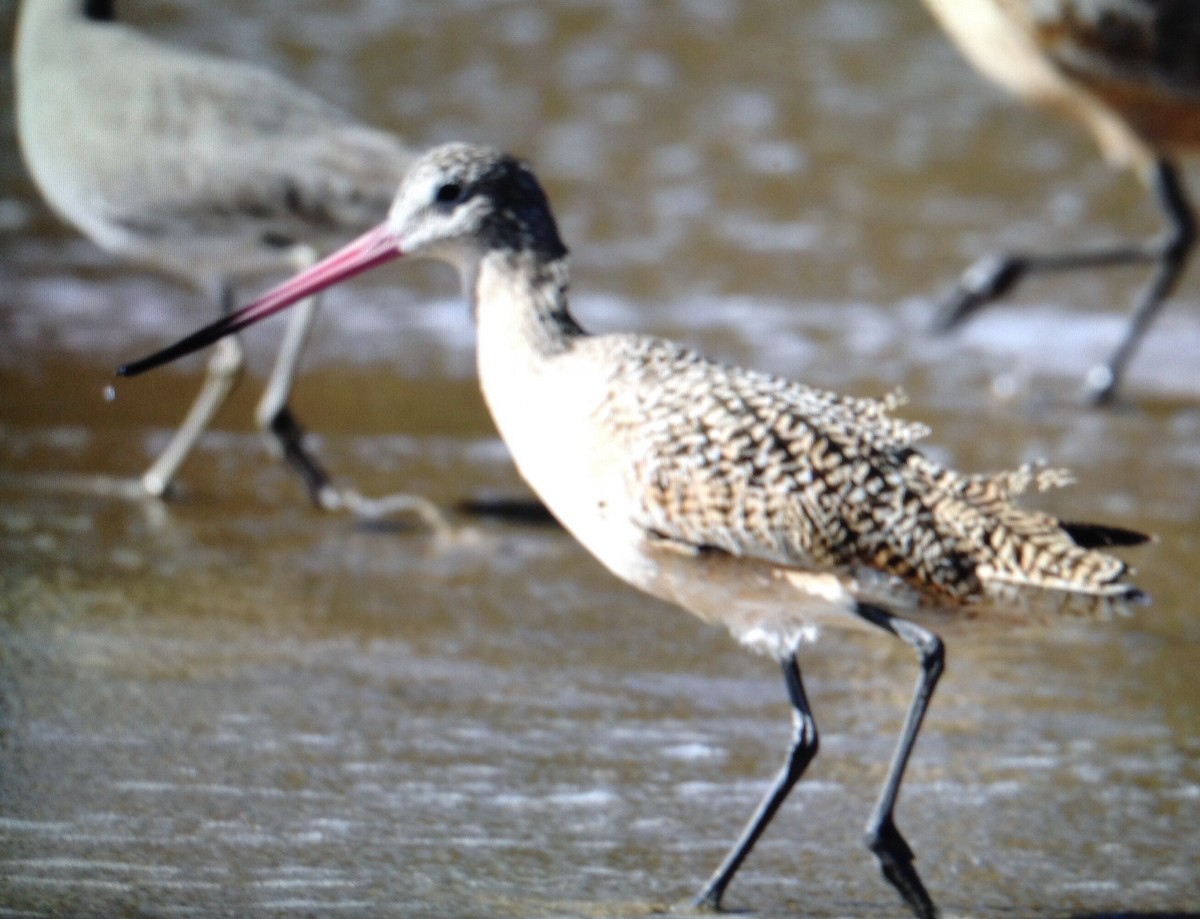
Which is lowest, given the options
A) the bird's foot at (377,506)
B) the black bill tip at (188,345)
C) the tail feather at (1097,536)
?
the bird's foot at (377,506)

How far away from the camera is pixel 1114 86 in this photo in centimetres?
784

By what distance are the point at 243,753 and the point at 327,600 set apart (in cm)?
106

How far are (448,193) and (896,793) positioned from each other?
4.70ft

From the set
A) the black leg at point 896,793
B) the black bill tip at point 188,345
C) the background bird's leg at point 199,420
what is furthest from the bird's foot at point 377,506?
the black leg at point 896,793

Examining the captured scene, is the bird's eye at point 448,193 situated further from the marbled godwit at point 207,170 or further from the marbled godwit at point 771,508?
the marbled godwit at point 207,170

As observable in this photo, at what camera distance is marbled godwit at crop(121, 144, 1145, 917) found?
12.1 ft

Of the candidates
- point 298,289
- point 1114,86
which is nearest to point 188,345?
point 298,289

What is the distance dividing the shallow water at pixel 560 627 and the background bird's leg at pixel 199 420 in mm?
101

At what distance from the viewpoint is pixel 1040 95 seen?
8023 millimetres

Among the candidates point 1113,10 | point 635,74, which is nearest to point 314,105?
point 1113,10

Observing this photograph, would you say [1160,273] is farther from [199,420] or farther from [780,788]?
[780,788]

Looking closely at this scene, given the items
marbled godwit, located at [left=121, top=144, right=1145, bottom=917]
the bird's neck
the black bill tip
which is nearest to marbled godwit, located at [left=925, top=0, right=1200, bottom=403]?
the bird's neck

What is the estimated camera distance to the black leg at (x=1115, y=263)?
7449 millimetres

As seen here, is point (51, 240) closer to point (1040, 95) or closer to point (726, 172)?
point (726, 172)
